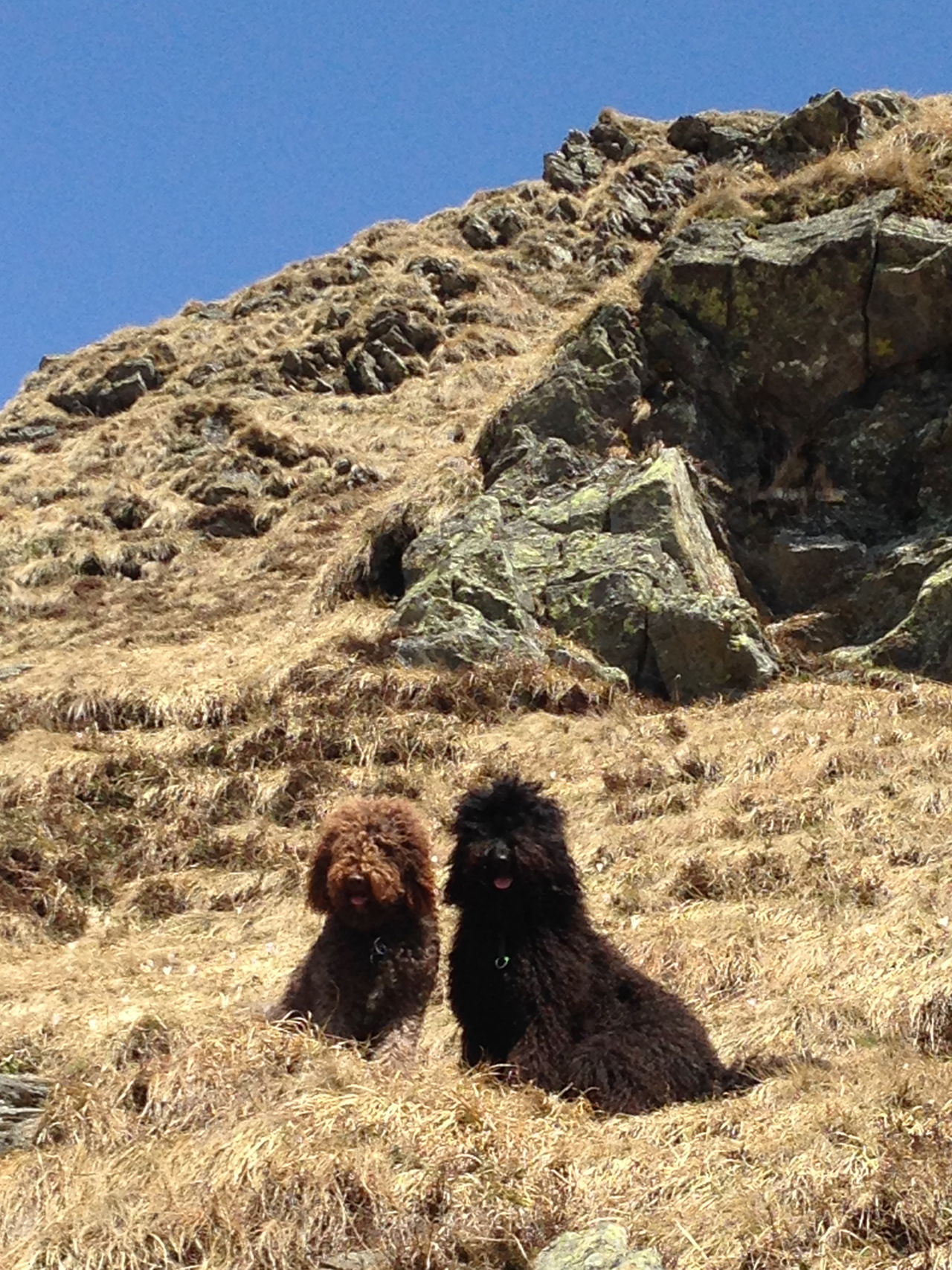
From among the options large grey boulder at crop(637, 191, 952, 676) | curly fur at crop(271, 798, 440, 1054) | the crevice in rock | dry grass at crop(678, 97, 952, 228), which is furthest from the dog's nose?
dry grass at crop(678, 97, 952, 228)

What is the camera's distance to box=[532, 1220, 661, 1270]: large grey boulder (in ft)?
11.3

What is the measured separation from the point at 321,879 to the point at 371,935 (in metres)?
0.37

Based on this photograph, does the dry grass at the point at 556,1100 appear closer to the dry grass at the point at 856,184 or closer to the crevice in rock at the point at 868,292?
the crevice in rock at the point at 868,292

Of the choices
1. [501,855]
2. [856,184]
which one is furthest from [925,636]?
[501,855]

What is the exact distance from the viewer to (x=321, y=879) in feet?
19.8

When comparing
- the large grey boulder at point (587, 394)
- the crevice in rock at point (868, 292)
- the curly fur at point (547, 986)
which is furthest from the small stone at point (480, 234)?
the curly fur at point (547, 986)

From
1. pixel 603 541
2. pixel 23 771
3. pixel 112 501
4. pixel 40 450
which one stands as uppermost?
pixel 40 450

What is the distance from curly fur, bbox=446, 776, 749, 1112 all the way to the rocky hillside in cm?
25

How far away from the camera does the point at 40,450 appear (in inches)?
974

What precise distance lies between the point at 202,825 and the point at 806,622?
6.56m

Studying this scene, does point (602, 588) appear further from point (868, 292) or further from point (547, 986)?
point (547, 986)

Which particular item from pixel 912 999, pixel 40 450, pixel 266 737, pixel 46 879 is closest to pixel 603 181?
pixel 40 450

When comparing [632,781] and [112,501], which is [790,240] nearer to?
[632,781]

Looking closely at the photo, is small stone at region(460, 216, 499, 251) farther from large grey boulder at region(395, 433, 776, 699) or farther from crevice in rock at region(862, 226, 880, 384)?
large grey boulder at region(395, 433, 776, 699)
